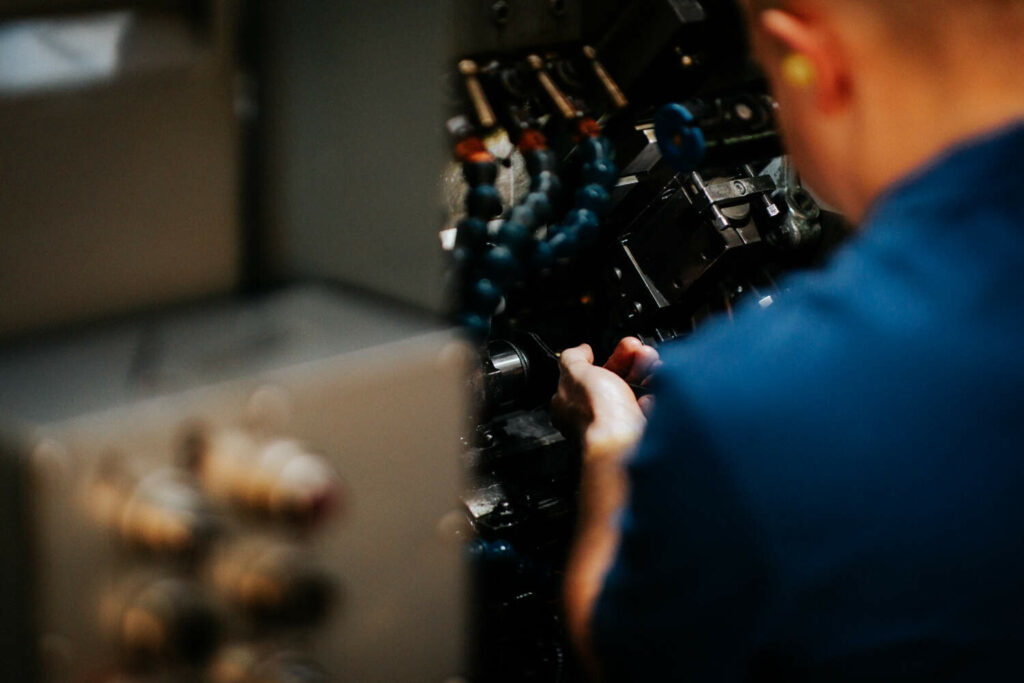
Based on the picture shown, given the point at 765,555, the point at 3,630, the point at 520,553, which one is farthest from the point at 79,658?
the point at 520,553

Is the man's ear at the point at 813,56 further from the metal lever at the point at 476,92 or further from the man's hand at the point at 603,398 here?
the metal lever at the point at 476,92

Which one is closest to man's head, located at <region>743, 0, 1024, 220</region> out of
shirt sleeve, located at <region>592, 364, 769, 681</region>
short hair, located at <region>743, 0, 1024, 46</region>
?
short hair, located at <region>743, 0, 1024, 46</region>

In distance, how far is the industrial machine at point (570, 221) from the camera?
4.83ft

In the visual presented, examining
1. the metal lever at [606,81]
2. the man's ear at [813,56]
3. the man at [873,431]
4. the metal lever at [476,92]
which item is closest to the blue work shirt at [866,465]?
the man at [873,431]

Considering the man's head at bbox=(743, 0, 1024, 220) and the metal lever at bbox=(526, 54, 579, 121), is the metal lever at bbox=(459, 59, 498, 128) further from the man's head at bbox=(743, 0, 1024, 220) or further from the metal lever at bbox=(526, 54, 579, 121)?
the man's head at bbox=(743, 0, 1024, 220)

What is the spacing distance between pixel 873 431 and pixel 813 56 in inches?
12.0

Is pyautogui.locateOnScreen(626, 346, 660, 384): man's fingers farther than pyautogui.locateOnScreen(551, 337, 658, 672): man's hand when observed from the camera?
Yes

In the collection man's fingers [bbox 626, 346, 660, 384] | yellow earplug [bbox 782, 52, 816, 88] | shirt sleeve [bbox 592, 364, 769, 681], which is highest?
yellow earplug [bbox 782, 52, 816, 88]

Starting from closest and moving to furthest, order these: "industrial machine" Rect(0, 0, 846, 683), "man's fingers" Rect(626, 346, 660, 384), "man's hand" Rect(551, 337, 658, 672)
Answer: "industrial machine" Rect(0, 0, 846, 683), "man's hand" Rect(551, 337, 658, 672), "man's fingers" Rect(626, 346, 660, 384)

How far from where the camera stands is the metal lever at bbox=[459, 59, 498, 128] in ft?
4.64

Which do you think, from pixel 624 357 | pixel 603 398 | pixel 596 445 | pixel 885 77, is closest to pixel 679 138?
pixel 624 357

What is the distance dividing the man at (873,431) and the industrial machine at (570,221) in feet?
2.17

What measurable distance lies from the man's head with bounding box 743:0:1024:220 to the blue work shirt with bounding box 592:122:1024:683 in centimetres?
3

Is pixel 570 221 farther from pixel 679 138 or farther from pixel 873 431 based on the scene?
pixel 873 431
